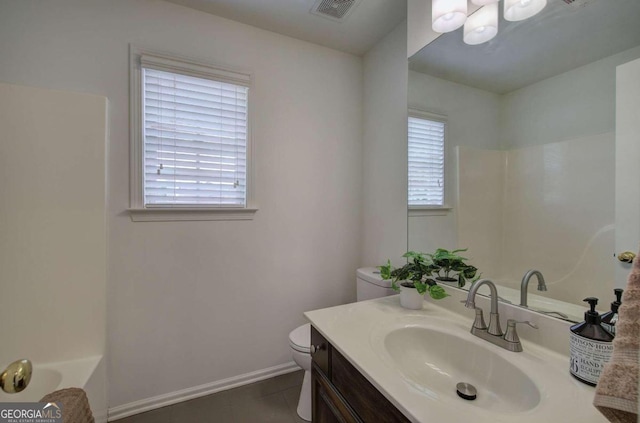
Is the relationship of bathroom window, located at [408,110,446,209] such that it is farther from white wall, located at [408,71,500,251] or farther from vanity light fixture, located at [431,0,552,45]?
vanity light fixture, located at [431,0,552,45]

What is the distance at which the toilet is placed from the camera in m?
1.55

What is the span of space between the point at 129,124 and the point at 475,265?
203cm

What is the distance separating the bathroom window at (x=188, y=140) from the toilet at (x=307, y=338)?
2.92ft

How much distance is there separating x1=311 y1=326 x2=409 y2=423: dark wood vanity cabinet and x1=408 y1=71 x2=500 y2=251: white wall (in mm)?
808

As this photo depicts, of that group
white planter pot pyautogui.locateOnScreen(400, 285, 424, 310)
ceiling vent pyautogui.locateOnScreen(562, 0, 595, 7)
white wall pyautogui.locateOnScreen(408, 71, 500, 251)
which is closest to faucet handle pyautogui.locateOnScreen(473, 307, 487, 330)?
white planter pot pyautogui.locateOnScreen(400, 285, 424, 310)

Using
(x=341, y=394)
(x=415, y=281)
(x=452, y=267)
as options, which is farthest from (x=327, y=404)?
(x=452, y=267)

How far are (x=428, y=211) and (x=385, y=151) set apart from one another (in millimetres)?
650

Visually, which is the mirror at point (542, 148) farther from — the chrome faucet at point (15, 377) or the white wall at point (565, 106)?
the chrome faucet at point (15, 377)

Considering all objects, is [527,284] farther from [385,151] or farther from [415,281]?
[385,151]

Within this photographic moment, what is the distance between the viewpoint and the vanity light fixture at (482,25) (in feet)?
3.63

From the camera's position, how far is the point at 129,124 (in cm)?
157

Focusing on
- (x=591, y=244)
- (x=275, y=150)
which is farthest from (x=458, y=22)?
(x=275, y=150)

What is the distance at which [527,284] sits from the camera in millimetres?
978

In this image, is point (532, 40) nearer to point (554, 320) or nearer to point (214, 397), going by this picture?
point (554, 320)
